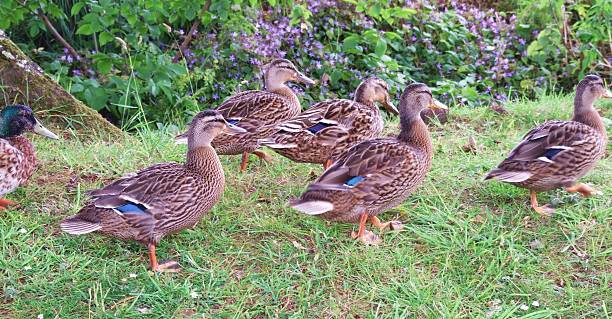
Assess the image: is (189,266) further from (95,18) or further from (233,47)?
(233,47)

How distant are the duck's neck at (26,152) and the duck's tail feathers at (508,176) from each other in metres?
2.81

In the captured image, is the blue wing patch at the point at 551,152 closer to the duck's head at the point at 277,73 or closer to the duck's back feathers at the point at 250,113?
the duck's back feathers at the point at 250,113

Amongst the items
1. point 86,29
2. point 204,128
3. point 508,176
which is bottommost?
point 508,176

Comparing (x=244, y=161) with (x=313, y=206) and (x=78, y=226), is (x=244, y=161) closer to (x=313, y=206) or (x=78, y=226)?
(x=313, y=206)

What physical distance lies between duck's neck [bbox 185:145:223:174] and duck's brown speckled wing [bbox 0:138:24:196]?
1089mm

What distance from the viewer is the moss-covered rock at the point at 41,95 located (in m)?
5.93

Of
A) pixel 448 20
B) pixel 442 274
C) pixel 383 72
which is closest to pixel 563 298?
pixel 442 274

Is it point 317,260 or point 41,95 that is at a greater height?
point 41,95

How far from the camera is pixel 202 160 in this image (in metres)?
4.31

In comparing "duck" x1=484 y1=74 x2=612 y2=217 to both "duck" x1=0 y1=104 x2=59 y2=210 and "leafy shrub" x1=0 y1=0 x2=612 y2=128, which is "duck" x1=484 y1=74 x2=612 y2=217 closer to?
"leafy shrub" x1=0 y1=0 x2=612 y2=128

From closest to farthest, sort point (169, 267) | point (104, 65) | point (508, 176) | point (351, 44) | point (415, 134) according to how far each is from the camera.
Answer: point (169, 267), point (508, 176), point (415, 134), point (104, 65), point (351, 44)

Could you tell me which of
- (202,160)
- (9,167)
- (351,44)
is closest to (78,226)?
(202,160)

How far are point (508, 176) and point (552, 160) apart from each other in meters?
0.28

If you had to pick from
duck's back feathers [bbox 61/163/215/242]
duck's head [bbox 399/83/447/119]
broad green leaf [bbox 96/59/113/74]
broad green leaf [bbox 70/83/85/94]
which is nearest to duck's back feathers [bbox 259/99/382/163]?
duck's head [bbox 399/83/447/119]
